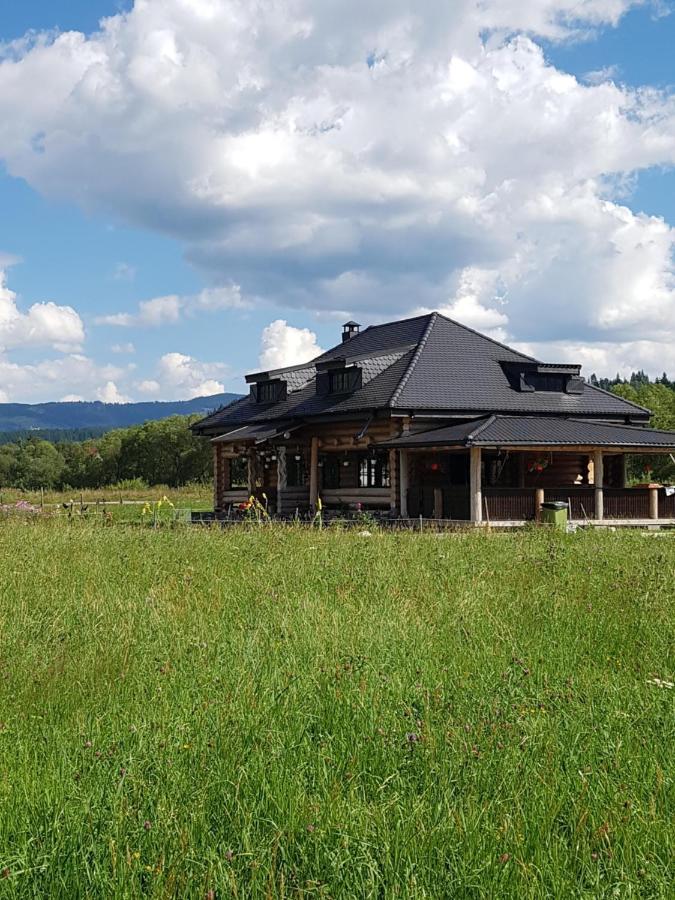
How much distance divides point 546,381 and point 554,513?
11.0m

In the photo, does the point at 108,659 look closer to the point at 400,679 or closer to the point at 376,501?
the point at 400,679

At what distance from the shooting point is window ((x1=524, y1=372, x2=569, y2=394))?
1257 inches

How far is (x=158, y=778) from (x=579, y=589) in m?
6.10

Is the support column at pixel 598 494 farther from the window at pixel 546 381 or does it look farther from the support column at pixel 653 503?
the window at pixel 546 381

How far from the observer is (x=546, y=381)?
3228 cm

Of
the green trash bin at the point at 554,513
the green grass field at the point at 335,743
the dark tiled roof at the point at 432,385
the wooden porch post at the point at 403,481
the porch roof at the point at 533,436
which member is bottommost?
the green grass field at the point at 335,743

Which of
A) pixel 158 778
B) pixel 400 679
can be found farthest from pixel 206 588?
pixel 158 778

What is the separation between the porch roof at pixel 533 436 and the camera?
81.4 ft

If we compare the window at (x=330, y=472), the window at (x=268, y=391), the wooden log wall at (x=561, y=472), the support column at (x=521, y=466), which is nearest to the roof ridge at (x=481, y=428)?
the support column at (x=521, y=466)

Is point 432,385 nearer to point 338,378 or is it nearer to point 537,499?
point 338,378

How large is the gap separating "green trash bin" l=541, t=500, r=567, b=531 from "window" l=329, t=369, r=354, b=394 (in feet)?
32.9

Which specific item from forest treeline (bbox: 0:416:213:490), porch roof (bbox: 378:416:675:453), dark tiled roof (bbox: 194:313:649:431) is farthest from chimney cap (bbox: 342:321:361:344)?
forest treeline (bbox: 0:416:213:490)

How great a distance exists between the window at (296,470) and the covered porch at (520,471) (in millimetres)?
5739

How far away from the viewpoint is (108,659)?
248 inches
